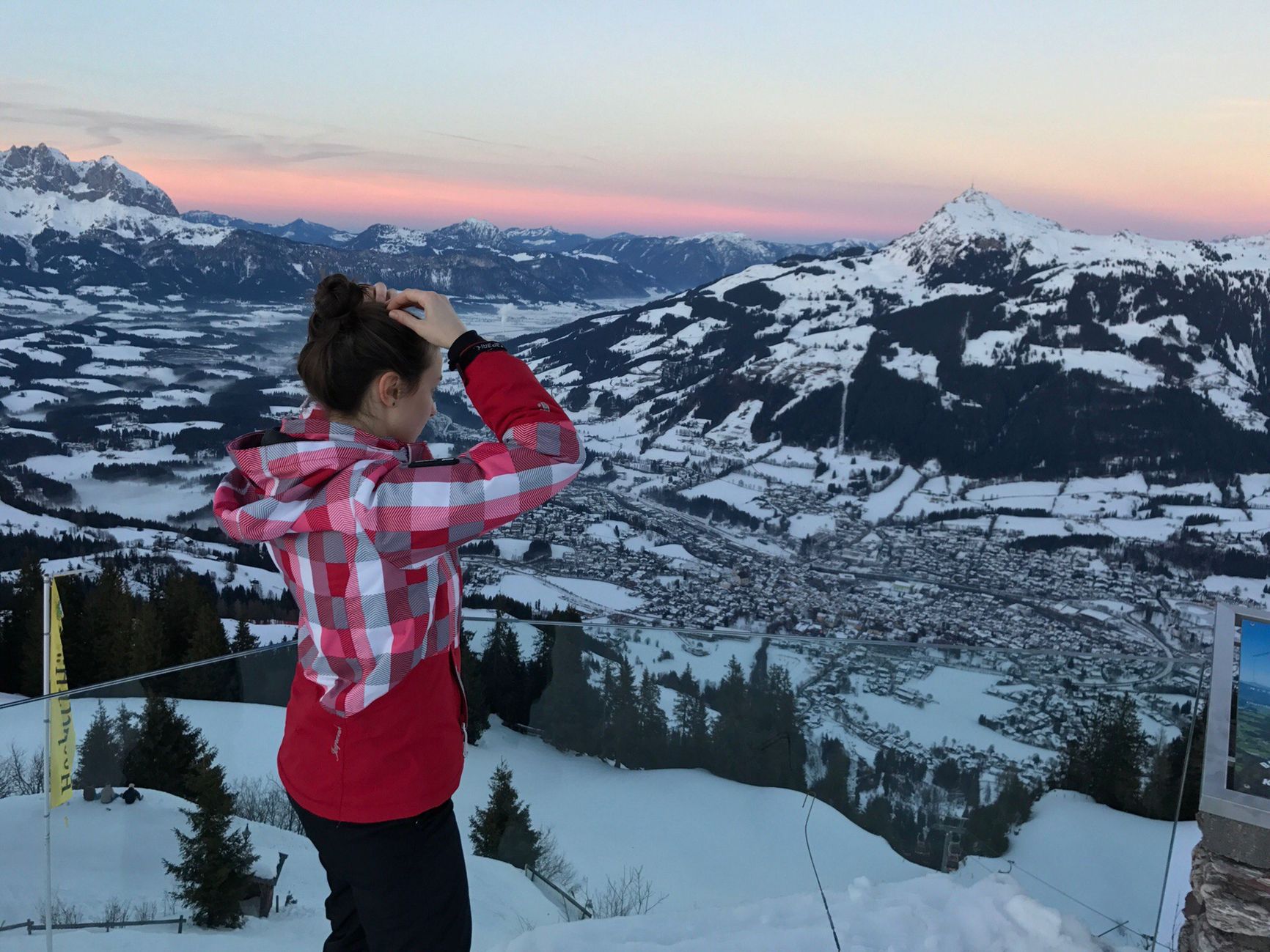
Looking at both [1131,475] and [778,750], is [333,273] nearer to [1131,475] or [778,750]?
[778,750]

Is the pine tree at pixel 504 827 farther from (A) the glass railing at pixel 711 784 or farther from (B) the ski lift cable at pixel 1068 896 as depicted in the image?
(B) the ski lift cable at pixel 1068 896

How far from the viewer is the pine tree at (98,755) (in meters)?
2.19

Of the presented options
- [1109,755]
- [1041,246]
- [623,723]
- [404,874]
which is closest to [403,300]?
[404,874]

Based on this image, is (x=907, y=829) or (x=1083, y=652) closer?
(x=907, y=829)

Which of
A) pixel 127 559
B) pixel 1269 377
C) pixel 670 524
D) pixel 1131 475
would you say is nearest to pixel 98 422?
pixel 127 559

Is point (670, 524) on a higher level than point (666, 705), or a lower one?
lower

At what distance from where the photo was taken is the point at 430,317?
1.13 m

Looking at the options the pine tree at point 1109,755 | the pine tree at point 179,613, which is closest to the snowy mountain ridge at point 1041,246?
the pine tree at point 179,613

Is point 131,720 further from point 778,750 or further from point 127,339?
point 127,339

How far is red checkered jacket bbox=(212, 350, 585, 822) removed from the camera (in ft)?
3.43

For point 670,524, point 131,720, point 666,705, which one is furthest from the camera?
point 670,524

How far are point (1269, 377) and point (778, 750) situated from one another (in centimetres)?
13786

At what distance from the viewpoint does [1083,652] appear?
9.01ft

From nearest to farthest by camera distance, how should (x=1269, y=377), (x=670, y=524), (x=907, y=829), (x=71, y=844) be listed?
(x=71, y=844), (x=907, y=829), (x=670, y=524), (x=1269, y=377)
